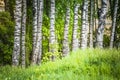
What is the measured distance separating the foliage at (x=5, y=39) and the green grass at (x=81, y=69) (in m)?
13.4

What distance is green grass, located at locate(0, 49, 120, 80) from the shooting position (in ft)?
37.4

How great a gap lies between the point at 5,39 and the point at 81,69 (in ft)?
53.3

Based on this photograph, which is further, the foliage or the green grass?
the foliage

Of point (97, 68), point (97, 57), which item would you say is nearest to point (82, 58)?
point (97, 57)

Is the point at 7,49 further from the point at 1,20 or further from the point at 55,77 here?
the point at 55,77

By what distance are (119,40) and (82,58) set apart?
22.3m

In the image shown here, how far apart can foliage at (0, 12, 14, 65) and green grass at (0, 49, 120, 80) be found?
44.0 feet

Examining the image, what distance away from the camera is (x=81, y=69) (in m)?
12.8

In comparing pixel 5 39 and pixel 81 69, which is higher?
pixel 81 69

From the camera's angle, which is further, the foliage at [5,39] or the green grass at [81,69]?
the foliage at [5,39]

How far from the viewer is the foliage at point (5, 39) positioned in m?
27.4

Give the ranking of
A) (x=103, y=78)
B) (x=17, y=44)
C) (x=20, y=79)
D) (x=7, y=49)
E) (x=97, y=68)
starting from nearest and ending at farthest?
1. (x=103, y=78)
2. (x=20, y=79)
3. (x=97, y=68)
4. (x=17, y=44)
5. (x=7, y=49)

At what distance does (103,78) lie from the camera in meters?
10.8

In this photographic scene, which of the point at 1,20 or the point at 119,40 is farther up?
the point at 1,20
